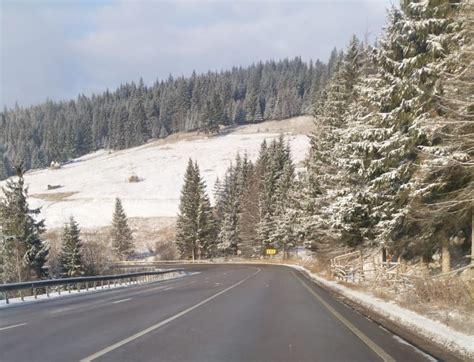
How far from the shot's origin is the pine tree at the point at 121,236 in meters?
85.4

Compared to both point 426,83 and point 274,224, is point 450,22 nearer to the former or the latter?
point 426,83

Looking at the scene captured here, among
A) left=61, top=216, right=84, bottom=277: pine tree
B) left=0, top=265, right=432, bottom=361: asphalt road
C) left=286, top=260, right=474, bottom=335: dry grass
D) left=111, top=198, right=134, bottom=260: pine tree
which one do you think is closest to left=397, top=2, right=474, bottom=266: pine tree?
left=286, top=260, right=474, bottom=335: dry grass

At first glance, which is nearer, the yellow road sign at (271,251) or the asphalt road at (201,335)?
the asphalt road at (201,335)

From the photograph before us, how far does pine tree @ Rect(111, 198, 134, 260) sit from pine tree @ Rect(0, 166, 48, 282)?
38.2m

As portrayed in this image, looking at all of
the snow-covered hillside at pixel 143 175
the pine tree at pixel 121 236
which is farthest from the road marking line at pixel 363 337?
the snow-covered hillside at pixel 143 175

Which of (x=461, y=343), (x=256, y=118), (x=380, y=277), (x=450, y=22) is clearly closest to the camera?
(x=461, y=343)

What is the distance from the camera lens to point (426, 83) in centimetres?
1644

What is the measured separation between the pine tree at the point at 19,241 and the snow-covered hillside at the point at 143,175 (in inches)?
1968

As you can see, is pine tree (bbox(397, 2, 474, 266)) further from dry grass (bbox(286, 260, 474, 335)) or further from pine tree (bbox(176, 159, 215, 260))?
pine tree (bbox(176, 159, 215, 260))

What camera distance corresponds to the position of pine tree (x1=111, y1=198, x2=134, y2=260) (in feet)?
280

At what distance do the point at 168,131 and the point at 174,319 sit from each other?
610ft

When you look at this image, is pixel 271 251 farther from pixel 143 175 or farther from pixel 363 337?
pixel 363 337

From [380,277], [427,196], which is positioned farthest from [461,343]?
[380,277]

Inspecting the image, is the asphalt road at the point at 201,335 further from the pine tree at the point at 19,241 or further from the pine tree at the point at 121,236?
the pine tree at the point at 121,236
